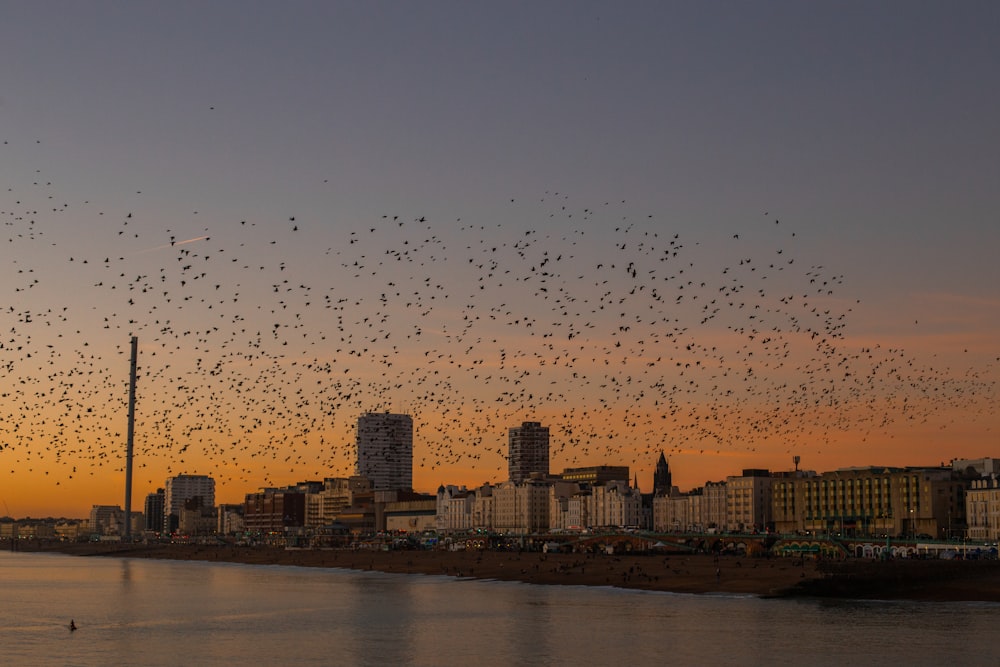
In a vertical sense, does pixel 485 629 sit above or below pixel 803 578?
below

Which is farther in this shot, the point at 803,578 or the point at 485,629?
the point at 803,578

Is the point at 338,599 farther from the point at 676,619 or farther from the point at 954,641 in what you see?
the point at 954,641

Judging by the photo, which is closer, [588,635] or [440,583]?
[588,635]

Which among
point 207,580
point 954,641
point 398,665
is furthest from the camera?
point 207,580

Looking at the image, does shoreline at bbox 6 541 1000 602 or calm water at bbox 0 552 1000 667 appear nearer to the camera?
calm water at bbox 0 552 1000 667

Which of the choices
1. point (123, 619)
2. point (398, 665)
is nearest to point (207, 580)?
point (123, 619)

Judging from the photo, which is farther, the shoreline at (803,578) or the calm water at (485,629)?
the shoreline at (803,578)

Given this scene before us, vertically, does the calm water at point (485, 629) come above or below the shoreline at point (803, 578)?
below

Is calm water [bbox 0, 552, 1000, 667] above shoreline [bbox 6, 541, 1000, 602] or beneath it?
beneath
